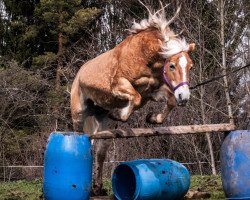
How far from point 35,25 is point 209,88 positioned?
808 centimetres

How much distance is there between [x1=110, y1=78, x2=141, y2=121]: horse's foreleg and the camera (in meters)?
6.57

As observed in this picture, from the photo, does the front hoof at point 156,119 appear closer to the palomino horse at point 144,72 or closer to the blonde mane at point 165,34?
the palomino horse at point 144,72

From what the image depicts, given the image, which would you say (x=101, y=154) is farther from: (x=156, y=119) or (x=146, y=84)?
(x=146, y=84)

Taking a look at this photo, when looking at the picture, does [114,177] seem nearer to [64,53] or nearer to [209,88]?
[209,88]

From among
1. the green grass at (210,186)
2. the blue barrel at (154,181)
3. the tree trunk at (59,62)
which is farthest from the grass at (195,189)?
the tree trunk at (59,62)

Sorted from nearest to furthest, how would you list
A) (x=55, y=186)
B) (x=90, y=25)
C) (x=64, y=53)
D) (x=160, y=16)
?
(x=55, y=186), (x=160, y=16), (x=64, y=53), (x=90, y=25)

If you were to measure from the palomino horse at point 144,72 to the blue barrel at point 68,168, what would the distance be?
69cm

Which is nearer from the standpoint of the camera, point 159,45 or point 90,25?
point 159,45

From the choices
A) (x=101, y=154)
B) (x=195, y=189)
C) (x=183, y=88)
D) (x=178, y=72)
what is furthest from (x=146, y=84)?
(x=195, y=189)

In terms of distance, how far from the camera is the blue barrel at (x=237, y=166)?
20.8ft

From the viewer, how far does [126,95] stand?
6.66 m

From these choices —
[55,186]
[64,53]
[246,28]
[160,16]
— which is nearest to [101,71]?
[160,16]

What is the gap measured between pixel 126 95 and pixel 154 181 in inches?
48.0

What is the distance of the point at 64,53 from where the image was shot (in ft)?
70.0
